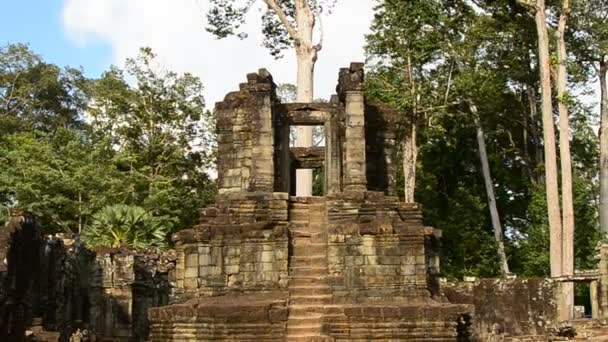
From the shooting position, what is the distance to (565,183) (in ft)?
66.0

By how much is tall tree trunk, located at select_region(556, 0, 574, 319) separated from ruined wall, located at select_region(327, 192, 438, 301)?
31.5 ft

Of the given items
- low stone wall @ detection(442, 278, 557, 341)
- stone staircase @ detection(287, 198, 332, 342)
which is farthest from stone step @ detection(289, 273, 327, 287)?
low stone wall @ detection(442, 278, 557, 341)

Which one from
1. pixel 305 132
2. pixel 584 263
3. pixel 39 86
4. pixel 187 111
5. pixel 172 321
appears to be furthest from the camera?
pixel 39 86

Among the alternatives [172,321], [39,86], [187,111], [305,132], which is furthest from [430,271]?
[39,86]

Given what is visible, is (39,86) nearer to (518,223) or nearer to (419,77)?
(419,77)

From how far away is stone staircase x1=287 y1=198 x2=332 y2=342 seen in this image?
10414mm

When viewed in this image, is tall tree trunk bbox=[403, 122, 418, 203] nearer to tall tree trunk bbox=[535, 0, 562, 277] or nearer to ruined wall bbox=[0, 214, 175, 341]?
tall tree trunk bbox=[535, 0, 562, 277]

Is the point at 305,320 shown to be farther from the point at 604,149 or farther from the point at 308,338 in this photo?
the point at 604,149

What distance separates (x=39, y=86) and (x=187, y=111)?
10188 millimetres

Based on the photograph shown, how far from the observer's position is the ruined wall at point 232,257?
35.8 feet

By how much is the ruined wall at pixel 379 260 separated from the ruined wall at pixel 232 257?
0.69m

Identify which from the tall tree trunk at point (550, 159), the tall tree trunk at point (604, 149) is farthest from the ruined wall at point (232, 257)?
the tall tree trunk at point (604, 149)

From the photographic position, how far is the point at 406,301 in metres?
10.6

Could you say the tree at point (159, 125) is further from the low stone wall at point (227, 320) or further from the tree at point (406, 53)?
the low stone wall at point (227, 320)
